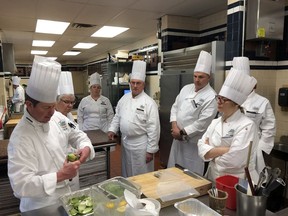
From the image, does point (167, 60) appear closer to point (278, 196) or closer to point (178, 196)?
point (278, 196)

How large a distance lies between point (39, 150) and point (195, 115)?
189cm

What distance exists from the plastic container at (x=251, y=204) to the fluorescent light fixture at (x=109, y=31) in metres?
4.46

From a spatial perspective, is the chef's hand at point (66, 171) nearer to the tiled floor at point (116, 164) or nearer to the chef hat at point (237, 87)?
the chef hat at point (237, 87)

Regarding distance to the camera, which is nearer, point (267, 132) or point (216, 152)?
point (216, 152)

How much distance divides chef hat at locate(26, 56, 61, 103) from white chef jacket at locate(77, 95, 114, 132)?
2.28m

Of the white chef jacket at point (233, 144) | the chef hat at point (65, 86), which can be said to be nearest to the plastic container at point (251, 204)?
the white chef jacket at point (233, 144)

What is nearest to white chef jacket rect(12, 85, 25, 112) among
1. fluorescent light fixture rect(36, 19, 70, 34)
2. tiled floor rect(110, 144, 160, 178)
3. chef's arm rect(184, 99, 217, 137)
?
fluorescent light fixture rect(36, 19, 70, 34)

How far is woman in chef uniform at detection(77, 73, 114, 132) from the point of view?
11.7 ft

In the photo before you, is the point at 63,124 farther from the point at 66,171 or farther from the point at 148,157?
the point at 148,157

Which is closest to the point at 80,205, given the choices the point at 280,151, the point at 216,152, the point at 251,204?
the point at 251,204

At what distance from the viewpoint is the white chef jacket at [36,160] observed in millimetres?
1115

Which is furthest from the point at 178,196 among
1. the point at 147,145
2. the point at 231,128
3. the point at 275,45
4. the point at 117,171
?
the point at 117,171

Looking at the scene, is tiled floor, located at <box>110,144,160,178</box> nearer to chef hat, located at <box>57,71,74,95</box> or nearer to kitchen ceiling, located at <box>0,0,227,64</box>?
chef hat, located at <box>57,71,74,95</box>

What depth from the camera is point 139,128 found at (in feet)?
8.82
